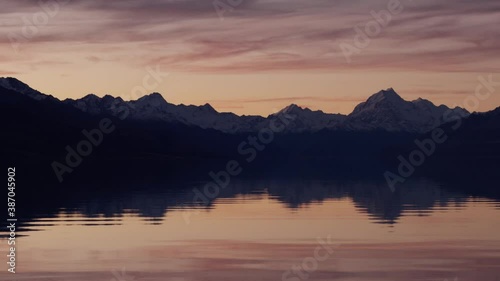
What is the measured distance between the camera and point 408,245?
52.2m

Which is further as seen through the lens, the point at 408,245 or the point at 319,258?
the point at 408,245

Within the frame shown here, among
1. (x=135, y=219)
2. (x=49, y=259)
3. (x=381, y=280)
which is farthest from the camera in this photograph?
(x=135, y=219)

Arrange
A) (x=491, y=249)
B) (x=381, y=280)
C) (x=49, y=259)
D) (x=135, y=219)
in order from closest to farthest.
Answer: (x=381, y=280), (x=49, y=259), (x=491, y=249), (x=135, y=219)

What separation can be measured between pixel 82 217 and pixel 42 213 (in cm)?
556

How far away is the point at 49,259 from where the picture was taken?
150 ft

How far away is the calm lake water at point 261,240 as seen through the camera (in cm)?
4203

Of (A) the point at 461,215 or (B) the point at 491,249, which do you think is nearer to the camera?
(B) the point at 491,249

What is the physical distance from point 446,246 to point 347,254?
259 inches

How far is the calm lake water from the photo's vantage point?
138 feet

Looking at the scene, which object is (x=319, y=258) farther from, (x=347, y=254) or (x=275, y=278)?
(x=275, y=278)

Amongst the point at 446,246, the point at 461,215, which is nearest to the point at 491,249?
the point at 446,246

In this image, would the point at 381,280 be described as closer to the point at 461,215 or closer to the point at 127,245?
the point at 127,245

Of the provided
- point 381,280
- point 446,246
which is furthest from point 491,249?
point 381,280

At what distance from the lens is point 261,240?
55281 mm
